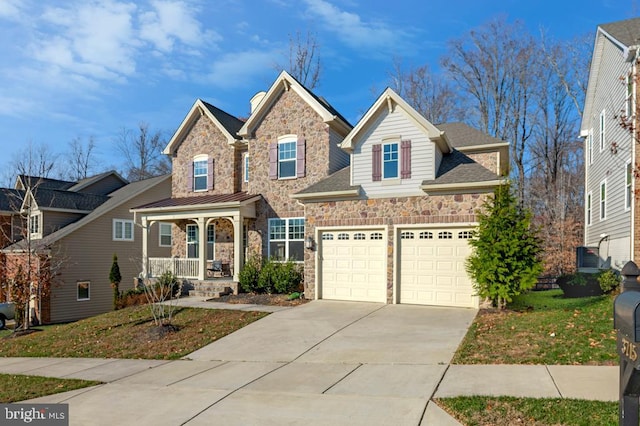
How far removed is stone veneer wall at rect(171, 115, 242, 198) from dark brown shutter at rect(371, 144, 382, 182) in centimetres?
755

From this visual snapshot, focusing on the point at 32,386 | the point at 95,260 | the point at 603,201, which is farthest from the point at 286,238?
the point at 603,201

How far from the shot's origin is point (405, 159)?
1427cm

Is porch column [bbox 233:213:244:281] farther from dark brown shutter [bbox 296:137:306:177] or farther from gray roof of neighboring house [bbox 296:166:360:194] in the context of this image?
gray roof of neighboring house [bbox 296:166:360:194]

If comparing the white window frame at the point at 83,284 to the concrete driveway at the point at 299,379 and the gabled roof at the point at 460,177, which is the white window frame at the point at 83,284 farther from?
the gabled roof at the point at 460,177

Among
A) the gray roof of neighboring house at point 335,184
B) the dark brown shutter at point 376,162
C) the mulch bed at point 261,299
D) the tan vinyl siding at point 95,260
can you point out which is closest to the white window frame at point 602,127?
the dark brown shutter at point 376,162

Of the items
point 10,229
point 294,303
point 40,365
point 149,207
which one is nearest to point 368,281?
point 294,303

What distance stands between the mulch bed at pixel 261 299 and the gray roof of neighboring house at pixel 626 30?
43.0 feet

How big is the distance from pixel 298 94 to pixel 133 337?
10.9 metres

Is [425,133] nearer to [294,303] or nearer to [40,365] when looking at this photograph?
[294,303]

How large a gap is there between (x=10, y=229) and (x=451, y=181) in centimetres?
2462

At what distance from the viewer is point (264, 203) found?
18.6 m

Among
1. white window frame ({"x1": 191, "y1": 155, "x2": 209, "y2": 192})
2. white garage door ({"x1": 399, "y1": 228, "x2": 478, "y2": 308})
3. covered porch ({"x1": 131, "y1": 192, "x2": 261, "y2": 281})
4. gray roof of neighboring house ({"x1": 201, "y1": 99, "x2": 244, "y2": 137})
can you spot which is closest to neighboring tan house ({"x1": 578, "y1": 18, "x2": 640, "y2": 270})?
white garage door ({"x1": 399, "y1": 228, "x2": 478, "y2": 308})

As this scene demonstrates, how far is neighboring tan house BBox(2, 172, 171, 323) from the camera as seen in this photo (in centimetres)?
2166

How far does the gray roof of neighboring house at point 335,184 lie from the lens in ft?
49.6
